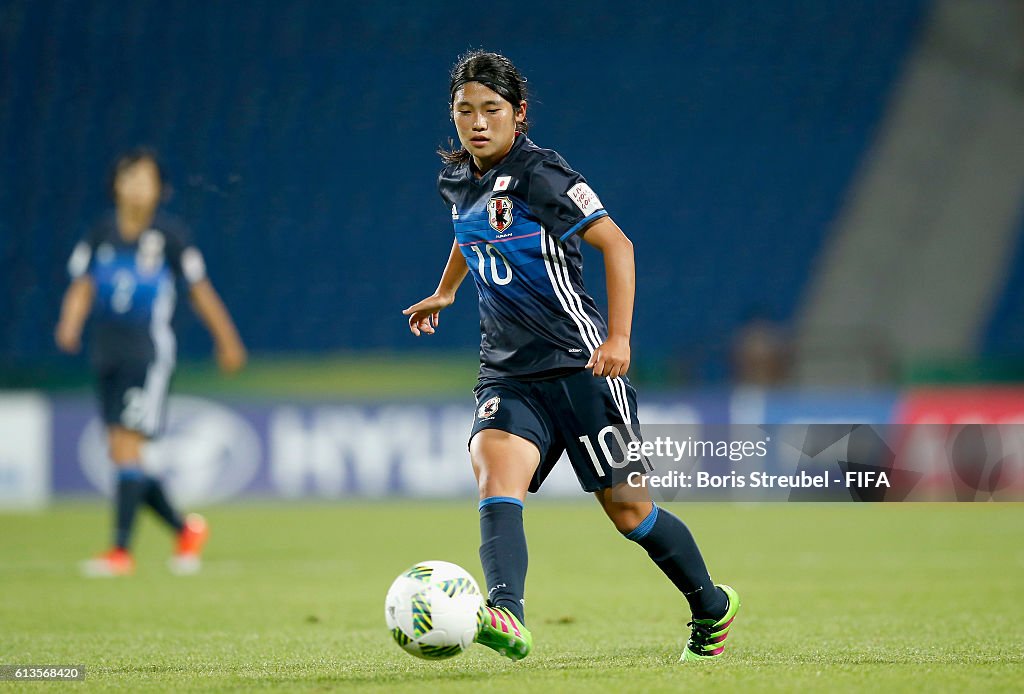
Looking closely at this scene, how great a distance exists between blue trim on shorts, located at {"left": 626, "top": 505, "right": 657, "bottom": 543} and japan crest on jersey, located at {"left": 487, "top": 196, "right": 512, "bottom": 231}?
950mm

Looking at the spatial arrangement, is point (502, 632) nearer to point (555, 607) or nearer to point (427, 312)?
point (427, 312)

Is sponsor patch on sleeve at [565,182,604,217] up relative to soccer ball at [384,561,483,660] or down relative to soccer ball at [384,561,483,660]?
up

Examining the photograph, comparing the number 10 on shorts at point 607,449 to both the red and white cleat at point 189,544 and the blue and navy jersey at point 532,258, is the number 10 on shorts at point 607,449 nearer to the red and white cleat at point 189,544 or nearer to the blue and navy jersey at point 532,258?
the blue and navy jersey at point 532,258

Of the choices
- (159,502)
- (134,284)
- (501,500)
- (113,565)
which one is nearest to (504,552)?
(501,500)

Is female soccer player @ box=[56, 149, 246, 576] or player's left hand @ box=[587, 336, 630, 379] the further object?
female soccer player @ box=[56, 149, 246, 576]

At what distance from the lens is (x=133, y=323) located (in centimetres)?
791

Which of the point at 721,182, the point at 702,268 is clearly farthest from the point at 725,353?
the point at 721,182

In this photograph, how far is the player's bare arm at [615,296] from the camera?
388 centimetres

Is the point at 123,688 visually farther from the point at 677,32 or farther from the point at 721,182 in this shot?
the point at 677,32

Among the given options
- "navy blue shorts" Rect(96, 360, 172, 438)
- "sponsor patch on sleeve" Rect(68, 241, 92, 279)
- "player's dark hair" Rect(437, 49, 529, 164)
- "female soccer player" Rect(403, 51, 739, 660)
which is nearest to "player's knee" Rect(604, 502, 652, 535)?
"female soccer player" Rect(403, 51, 739, 660)

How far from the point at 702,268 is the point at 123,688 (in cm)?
1380

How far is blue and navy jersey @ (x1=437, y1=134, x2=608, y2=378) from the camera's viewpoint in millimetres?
4008

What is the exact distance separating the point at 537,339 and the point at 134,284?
14.8ft

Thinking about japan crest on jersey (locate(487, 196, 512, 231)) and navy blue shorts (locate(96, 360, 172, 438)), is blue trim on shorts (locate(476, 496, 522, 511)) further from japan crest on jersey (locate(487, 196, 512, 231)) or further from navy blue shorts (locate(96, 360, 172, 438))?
navy blue shorts (locate(96, 360, 172, 438))
